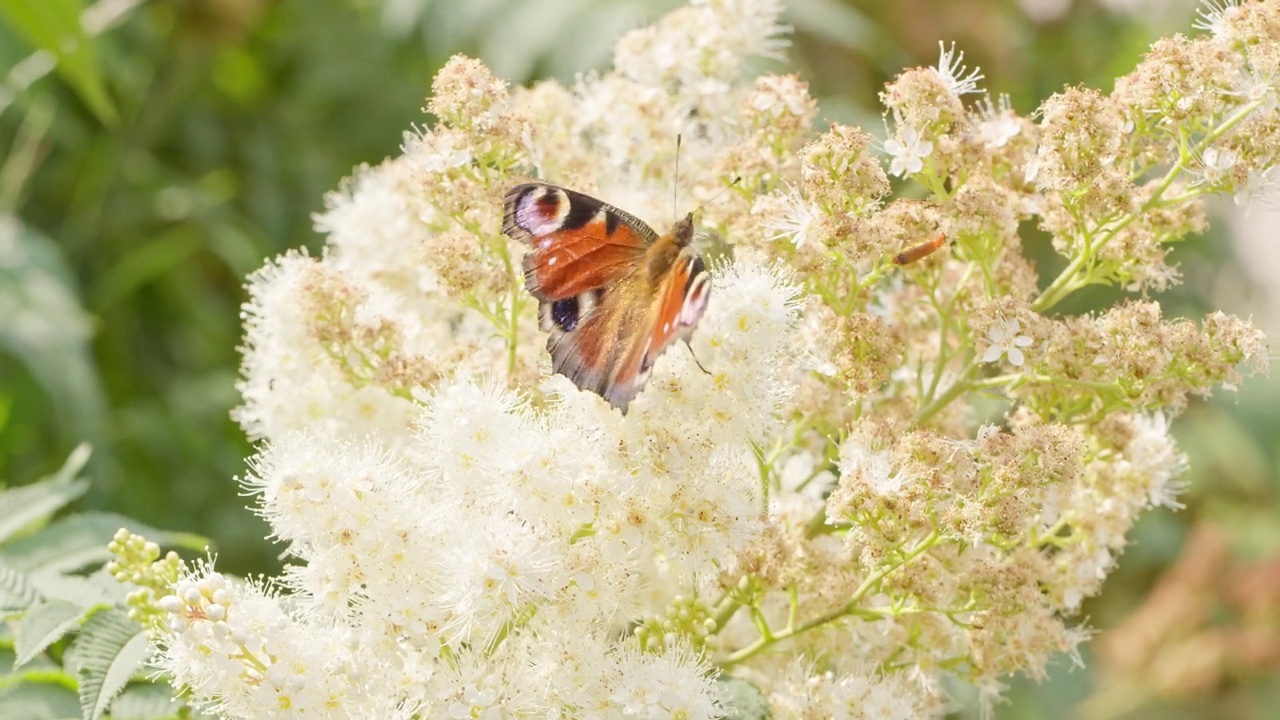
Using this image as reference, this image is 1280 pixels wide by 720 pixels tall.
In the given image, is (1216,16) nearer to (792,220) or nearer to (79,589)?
(792,220)

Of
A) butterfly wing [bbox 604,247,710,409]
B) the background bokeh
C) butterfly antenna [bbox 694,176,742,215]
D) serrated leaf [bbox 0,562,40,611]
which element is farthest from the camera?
the background bokeh

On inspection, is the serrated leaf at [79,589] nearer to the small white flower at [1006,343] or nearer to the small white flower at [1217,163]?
the small white flower at [1006,343]

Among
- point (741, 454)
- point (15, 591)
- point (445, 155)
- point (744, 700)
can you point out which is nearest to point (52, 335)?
point (15, 591)

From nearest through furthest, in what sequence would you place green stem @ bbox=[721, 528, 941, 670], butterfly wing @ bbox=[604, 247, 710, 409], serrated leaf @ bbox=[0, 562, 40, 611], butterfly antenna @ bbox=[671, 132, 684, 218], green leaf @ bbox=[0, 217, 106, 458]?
butterfly wing @ bbox=[604, 247, 710, 409], green stem @ bbox=[721, 528, 941, 670], serrated leaf @ bbox=[0, 562, 40, 611], butterfly antenna @ bbox=[671, 132, 684, 218], green leaf @ bbox=[0, 217, 106, 458]

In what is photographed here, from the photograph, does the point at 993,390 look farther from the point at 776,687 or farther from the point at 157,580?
the point at 157,580

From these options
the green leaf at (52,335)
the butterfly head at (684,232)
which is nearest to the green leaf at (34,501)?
the green leaf at (52,335)

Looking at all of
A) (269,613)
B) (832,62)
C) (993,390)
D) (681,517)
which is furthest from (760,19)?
(832,62)

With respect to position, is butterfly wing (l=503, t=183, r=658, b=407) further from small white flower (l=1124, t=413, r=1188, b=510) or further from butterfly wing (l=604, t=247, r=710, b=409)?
small white flower (l=1124, t=413, r=1188, b=510)

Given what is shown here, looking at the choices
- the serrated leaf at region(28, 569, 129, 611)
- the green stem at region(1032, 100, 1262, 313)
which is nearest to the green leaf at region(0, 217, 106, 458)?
the serrated leaf at region(28, 569, 129, 611)
